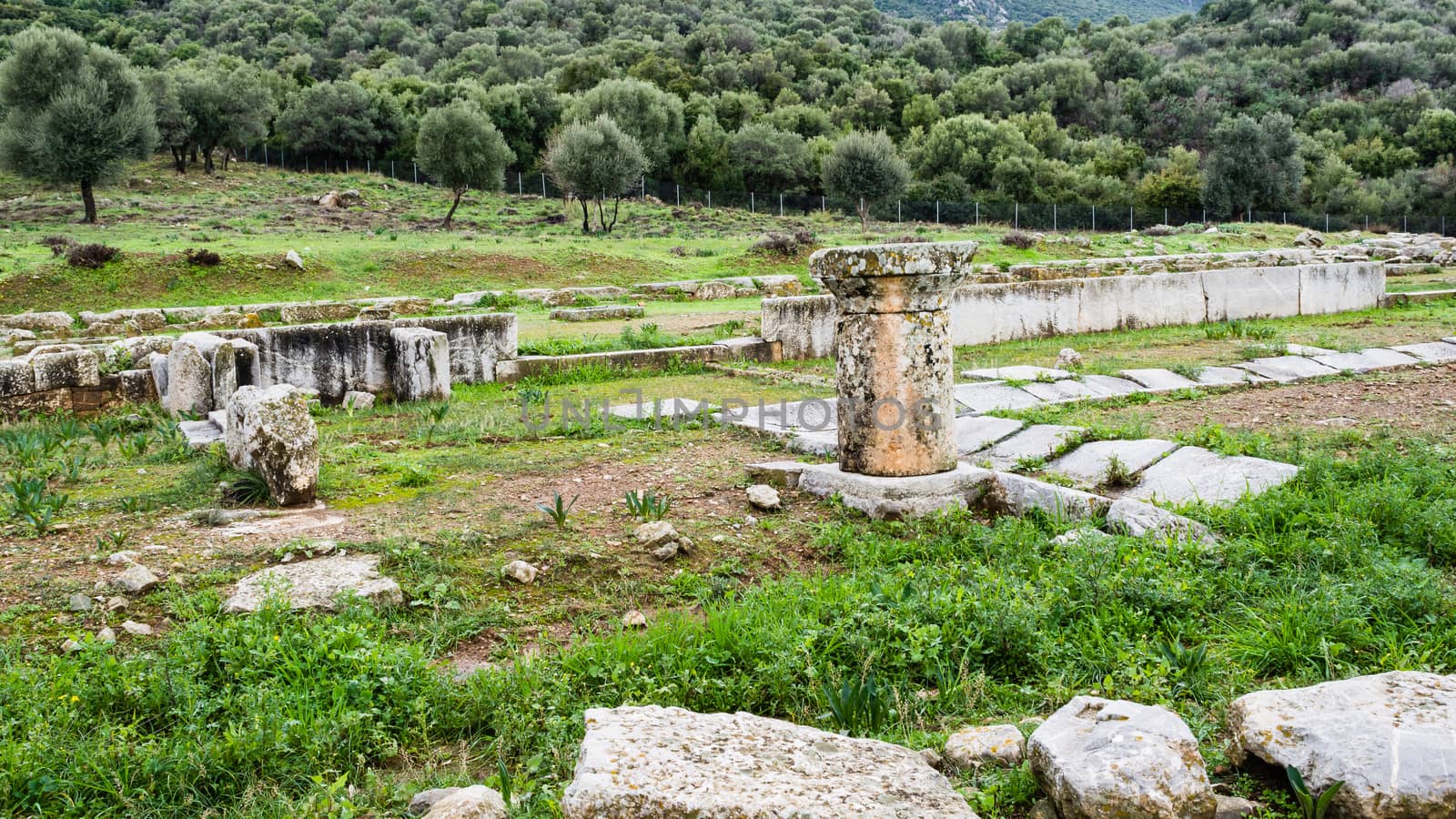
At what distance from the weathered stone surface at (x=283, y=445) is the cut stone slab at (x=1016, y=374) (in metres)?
6.63

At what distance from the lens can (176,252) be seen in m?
22.1

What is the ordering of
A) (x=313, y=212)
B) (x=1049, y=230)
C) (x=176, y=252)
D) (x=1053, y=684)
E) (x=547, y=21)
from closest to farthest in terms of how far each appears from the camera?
(x=1053, y=684)
(x=176, y=252)
(x=313, y=212)
(x=1049, y=230)
(x=547, y=21)

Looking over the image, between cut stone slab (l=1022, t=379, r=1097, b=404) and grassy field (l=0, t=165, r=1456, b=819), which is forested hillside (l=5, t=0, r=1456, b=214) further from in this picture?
grassy field (l=0, t=165, r=1456, b=819)

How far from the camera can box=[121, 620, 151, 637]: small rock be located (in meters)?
3.98

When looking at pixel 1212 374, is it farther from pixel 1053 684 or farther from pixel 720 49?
pixel 720 49

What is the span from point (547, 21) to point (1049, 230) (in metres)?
54.7

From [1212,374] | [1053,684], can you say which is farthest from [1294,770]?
[1212,374]

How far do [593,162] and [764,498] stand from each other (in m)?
29.4

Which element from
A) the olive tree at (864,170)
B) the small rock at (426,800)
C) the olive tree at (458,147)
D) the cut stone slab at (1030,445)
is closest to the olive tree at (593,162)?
the olive tree at (458,147)

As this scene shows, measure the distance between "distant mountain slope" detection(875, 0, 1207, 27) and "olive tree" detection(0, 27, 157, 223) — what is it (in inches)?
3981

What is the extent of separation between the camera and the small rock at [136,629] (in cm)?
398

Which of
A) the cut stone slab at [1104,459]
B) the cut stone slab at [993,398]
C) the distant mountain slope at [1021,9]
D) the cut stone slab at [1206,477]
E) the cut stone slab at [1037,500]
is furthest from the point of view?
the distant mountain slope at [1021,9]

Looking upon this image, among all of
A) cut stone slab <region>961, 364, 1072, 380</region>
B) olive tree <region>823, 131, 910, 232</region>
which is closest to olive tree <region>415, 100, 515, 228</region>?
olive tree <region>823, 131, 910, 232</region>

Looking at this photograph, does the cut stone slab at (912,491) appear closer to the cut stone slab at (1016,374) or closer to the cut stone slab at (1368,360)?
the cut stone slab at (1016,374)
